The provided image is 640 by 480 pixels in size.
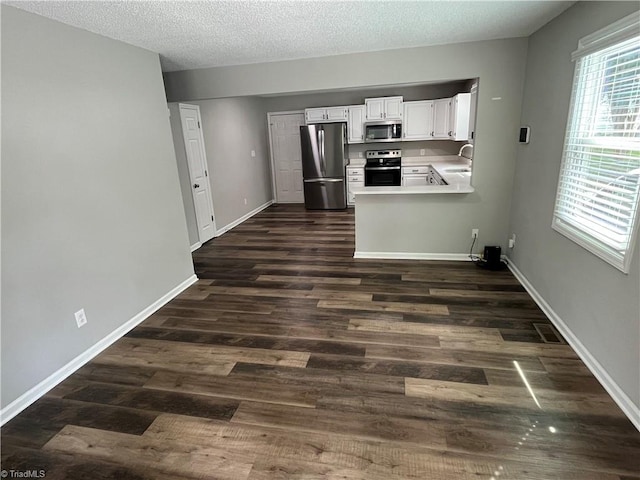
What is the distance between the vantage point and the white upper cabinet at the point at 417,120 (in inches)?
253

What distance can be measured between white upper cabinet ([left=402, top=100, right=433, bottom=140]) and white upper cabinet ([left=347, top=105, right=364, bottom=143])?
0.81 m

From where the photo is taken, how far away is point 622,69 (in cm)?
200

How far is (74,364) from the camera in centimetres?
248

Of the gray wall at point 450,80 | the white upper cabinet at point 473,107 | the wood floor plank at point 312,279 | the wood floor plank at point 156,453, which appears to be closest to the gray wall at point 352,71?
the gray wall at point 450,80

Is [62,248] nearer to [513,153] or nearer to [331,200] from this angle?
[513,153]

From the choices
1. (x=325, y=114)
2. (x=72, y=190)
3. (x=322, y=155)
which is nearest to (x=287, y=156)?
(x=322, y=155)

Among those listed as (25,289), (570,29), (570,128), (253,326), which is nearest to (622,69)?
(570,128)

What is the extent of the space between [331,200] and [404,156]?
5.77 ft

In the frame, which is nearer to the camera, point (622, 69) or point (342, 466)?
point (342, 466)

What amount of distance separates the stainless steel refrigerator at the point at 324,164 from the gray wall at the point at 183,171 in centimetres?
271

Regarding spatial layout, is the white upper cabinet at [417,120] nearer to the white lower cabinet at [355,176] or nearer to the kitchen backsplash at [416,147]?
the kitchen backsplash at [416,147]

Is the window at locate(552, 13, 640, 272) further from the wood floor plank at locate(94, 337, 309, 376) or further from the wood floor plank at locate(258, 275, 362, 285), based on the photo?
the wood floor plank at locate(94, 337, 309, 376)

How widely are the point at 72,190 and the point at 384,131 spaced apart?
17.8 ft

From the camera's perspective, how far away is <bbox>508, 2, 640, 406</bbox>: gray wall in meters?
1.90
